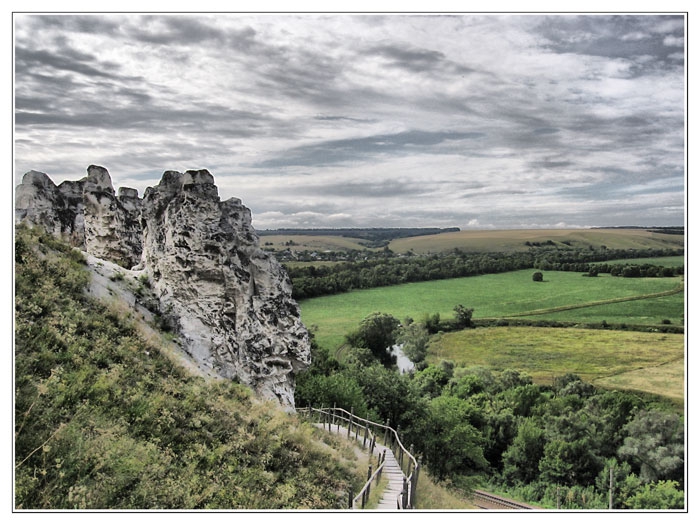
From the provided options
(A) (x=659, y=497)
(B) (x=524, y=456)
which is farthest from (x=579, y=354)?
(A) (x=659, y=497)

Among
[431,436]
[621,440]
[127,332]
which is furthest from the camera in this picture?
[621,440]

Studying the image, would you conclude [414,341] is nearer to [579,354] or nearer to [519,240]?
[579,354]

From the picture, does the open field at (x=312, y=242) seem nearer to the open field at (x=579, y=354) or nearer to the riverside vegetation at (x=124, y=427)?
the riverside vegetation at (x=124, y=427)

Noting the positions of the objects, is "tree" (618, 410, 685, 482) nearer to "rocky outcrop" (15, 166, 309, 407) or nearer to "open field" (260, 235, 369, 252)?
"open field" (260, 235, 369, 252)

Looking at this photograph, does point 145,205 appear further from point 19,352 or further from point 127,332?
point 19,352

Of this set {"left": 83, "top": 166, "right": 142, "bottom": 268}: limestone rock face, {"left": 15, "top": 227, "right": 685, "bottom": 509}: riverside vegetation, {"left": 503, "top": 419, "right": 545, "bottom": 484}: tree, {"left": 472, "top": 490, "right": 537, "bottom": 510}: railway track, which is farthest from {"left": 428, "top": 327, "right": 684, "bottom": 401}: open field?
{"left": 83, "top": 166, "right": 142, "bottom": 268}: limestone rock face

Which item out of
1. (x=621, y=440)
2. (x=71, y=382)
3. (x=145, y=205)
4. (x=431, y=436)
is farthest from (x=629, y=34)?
(x=621, y=440)

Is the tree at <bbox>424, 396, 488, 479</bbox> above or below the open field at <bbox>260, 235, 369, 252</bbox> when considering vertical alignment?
below
